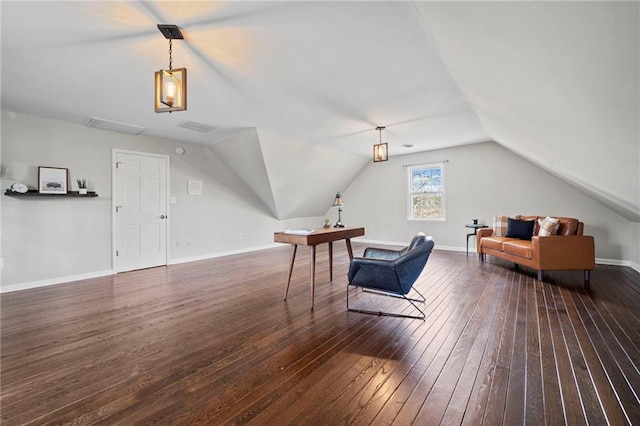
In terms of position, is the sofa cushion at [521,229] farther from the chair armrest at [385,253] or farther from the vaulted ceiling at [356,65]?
the chair armrest at [385,253]

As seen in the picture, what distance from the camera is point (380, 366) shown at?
1.81 meters

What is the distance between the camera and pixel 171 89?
2012 mm

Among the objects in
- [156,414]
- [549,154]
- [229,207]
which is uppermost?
[549,154]

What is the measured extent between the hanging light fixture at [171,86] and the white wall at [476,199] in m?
5.84

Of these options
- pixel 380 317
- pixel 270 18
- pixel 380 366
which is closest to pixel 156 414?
pixel 380 366

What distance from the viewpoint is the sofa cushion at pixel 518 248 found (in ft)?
12.8

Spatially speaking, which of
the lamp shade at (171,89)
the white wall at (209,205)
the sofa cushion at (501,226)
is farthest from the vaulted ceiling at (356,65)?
the sofa cushion at (501,226)

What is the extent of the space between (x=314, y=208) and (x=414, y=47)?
5.92m

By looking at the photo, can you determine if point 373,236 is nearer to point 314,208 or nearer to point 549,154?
point 314,208

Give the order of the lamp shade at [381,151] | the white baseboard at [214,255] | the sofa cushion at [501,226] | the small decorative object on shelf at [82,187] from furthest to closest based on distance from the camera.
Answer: the white baseboard at [214,255] < the sofa cushion at [501,226] < the lamp shade at [381,151] < the small decorative object on shelf at [82,187]

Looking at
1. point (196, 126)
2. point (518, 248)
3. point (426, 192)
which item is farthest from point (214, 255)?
point (518, 248)

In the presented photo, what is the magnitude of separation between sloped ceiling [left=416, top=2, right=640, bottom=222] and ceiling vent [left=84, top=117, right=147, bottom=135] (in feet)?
14.2

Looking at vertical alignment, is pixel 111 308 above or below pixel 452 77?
below

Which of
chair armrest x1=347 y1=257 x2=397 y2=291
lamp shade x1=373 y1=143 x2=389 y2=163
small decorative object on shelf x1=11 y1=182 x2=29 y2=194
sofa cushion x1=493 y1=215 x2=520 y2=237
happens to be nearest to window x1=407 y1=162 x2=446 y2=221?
sofa cushion x1=493 y1=215 x2=520 y2=237
